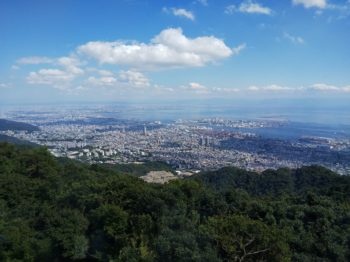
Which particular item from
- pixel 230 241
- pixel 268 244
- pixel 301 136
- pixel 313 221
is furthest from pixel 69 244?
pixel 301 136

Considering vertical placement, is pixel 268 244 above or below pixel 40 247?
above

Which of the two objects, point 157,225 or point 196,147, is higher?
point 157,225

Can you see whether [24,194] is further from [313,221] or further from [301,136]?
[301,136]

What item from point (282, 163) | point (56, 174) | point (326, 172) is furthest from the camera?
point (282, 163)

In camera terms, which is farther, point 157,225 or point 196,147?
point 196,147

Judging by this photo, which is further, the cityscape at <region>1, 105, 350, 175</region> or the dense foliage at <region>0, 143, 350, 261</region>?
the cityscape at <region>1, 105, 350, 175</region>

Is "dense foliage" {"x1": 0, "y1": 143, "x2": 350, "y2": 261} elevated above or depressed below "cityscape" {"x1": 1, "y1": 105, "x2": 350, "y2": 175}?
above

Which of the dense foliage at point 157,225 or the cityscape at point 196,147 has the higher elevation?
the dense foliage at point 157,225

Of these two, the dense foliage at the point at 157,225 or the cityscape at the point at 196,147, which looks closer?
the dense foliage at the point at 157,225
